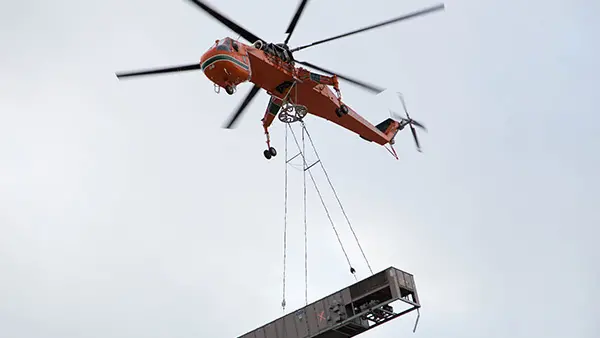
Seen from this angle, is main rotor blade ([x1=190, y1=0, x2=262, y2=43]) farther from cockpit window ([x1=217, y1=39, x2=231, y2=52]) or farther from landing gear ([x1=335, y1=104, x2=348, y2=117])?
landing gear ([x1=335, y1=104, x2=348, y2=117])

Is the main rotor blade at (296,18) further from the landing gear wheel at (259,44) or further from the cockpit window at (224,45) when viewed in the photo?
the cockpit window at (224,45)

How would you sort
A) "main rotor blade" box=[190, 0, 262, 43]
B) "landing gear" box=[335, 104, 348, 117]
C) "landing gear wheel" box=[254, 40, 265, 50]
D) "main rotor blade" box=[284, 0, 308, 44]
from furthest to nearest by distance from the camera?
1. "landing gear" box=[335, 104, 348, 117]
2. "landing gear wheel" box=[254, 40, 265, 50]
3. "main rotor blade" box=[284, 0, 308, 44]
4. "main rotor blade" box=[190, 0, 262, 43]

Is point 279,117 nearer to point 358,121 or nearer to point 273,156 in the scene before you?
point 273,156

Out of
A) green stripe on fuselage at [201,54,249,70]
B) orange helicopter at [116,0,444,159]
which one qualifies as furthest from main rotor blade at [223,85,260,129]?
green stripe on fuselage at [201,54,249,70]

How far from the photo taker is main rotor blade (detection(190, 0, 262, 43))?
2991 centimetres

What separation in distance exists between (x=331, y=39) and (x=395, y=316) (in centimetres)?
1404

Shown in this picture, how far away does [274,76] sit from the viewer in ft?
112

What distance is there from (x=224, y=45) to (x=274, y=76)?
3602 millimetres

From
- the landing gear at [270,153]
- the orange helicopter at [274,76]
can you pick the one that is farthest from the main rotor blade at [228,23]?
the landing gear at [270,153]

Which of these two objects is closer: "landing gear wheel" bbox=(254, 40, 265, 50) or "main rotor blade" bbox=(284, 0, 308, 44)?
"main rotor blade" bbox=(284, 0, 308, 44)

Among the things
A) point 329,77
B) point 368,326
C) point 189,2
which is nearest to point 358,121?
point 329,77

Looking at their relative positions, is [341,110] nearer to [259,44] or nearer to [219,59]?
[259,44]

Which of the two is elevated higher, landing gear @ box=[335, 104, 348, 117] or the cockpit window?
landing gear @ box=[335, 104, 348, 117]

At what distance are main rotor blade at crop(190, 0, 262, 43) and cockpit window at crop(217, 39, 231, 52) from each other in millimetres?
598
